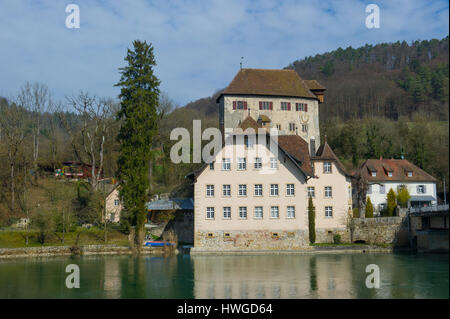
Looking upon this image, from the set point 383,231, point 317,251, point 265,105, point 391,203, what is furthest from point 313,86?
point 317,251

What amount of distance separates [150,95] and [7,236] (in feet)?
54.2

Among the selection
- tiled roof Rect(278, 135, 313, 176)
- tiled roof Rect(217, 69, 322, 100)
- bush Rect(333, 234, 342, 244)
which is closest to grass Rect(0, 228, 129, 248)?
tiled roof Rect(278, 135, 313, 176)

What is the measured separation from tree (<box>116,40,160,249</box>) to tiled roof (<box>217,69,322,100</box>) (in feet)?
44.3

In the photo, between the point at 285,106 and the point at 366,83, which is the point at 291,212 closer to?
the point at 285,106

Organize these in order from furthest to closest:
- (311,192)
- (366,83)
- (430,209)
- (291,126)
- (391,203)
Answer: (366,83) < (291,126) < (391,203) < (311,192) < (430,209)

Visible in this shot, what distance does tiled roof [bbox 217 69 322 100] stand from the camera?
175 feet

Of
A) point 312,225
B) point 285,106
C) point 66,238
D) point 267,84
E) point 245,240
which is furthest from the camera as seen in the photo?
point 267,84

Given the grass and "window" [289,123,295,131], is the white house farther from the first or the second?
the grass

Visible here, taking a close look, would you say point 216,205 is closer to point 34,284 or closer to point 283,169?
point 283,169

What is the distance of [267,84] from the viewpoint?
5425 centimetres

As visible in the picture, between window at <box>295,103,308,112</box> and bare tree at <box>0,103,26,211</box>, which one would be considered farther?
window at <box>295,103,308,112</box>

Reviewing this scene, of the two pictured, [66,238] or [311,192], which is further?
[311,192]

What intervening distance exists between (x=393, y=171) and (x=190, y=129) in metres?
27.3

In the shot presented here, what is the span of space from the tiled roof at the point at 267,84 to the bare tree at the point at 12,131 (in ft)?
72.8
